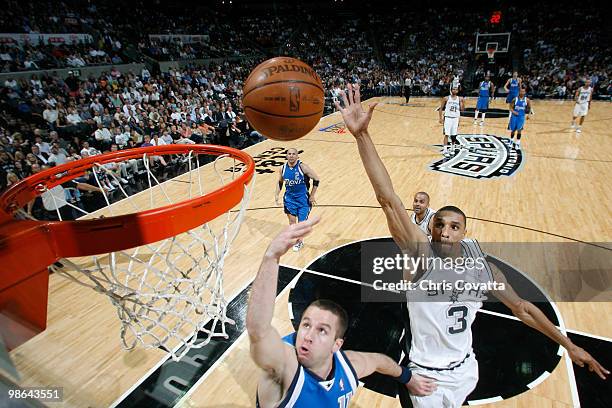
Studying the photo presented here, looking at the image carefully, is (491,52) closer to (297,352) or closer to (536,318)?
(536,318)

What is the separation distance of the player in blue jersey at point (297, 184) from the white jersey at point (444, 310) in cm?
296

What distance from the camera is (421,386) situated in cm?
199

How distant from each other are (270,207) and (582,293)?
4520mm

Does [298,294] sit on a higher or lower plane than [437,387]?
lower

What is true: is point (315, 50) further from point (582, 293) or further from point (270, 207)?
point (582, 293)

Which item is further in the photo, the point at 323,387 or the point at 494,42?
the point at 494,42

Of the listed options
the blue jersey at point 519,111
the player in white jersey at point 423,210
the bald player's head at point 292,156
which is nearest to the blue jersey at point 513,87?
the blue jersey at point 519,111

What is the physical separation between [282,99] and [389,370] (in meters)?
2.04

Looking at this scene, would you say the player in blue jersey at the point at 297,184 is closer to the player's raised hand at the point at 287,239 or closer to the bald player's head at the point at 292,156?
the bald player's head at the point at 292,156

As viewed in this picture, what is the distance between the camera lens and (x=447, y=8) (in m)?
26.0

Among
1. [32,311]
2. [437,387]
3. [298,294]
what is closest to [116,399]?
[298,294]

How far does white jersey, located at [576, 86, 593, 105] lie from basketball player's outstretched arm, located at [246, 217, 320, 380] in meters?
12.3

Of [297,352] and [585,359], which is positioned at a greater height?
[297,352]

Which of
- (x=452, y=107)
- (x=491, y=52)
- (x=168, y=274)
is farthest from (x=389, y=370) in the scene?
(x=491, y=52)
